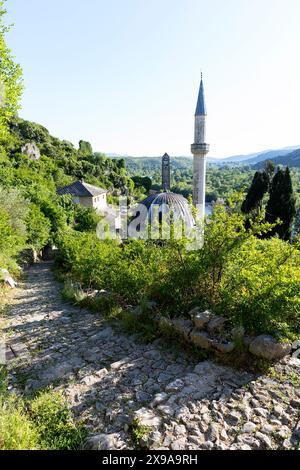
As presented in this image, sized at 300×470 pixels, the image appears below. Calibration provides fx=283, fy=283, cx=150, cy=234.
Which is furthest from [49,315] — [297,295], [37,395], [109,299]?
[297,295]

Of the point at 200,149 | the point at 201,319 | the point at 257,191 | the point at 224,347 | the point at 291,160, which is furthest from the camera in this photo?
the point at 291,160

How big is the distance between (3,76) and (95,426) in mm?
11467

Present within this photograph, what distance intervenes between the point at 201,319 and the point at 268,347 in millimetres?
1007

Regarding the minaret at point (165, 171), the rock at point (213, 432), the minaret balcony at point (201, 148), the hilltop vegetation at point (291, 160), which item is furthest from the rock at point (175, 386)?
the hilltop vegetation at point (291, 160)

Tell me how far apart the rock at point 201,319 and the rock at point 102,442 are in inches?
79.9

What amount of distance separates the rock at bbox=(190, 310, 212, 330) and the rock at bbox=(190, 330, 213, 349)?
10 centimetres

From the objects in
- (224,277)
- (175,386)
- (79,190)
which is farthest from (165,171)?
(175,386)

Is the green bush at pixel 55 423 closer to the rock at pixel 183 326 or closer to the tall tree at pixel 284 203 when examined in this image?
the rock at pixel 183 326

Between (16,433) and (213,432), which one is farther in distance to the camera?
(213,432)

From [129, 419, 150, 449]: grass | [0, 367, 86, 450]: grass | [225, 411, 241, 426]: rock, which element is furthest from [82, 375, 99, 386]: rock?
[225, 411, 241, 426]: rock

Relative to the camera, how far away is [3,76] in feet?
33.3

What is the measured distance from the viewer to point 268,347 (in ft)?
12.8

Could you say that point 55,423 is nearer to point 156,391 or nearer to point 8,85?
point 156,391

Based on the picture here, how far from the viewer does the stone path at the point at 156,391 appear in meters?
2.88
